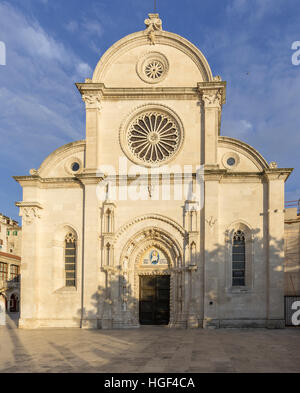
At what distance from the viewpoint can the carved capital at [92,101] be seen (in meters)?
25.8

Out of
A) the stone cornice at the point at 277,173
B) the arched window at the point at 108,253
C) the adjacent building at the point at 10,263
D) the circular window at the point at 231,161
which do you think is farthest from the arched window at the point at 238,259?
the adjacent building at the point at 10,263

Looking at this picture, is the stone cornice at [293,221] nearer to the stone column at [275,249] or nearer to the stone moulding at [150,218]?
the stone column at [275,249]

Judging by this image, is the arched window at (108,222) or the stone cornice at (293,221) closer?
the arched window at (108,222)

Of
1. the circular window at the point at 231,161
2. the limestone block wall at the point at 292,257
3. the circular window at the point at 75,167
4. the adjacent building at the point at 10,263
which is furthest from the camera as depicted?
the adjacent building at the point at 10,263

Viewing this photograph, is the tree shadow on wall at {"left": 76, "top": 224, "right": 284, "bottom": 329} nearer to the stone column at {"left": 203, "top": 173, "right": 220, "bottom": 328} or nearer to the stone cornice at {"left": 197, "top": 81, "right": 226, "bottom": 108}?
the stone column at {"left": 203, "top": 173, "right": 220, "bottom": 328}

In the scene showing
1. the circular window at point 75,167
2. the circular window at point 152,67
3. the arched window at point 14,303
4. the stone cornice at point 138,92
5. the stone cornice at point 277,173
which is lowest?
the arched window at point 14,303

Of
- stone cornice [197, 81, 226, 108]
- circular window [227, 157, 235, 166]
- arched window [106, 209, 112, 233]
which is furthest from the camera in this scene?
circular window [227, 157, 235, 166]

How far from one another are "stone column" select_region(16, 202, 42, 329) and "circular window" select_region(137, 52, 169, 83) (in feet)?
33.5

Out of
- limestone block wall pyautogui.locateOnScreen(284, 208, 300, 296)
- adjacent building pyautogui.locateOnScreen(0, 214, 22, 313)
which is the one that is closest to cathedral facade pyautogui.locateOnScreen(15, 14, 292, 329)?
limestone block wall pyautogui.locateOnScreen(284, 208, 300, 296)

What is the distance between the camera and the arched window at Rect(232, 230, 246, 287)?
24.3 meters

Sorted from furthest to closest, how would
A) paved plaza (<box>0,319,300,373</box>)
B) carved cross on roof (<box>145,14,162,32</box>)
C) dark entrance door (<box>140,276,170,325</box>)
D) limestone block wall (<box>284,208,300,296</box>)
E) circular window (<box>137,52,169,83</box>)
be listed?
limestone block wall (<box>284,208,300,296</box>), carved cross on roof (<box>145,14,162,32</box>), circular window (<box>137,52,169,83</box>), dark entrance door (<box>140,276,170,325</box>), paved plaza (<box>0,319,300,373</box>)

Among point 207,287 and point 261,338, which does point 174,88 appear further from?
point 261,338

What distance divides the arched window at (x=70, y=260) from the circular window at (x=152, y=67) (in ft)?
35.0

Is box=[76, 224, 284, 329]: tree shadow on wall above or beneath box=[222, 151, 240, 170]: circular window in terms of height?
beneath
